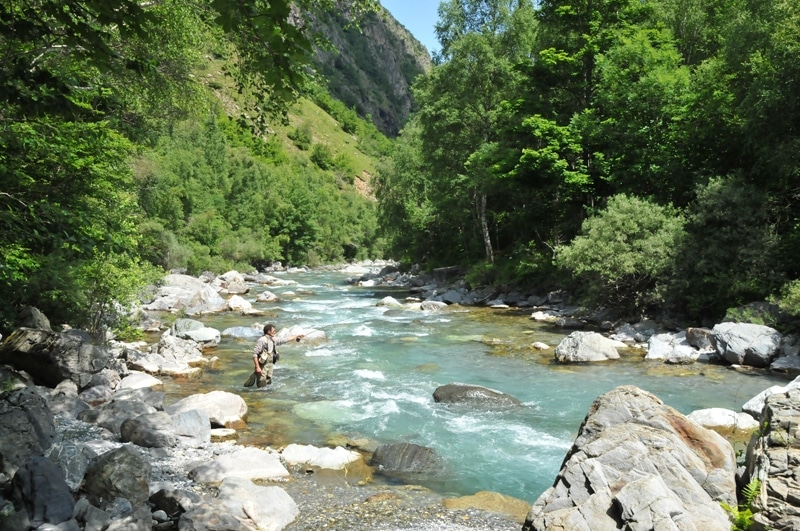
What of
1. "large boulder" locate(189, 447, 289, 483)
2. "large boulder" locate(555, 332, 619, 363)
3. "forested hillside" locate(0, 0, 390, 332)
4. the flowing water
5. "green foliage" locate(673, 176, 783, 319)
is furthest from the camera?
"green foliage" locate(673, 176, 783, 319)

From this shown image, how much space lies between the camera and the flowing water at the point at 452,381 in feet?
28.2

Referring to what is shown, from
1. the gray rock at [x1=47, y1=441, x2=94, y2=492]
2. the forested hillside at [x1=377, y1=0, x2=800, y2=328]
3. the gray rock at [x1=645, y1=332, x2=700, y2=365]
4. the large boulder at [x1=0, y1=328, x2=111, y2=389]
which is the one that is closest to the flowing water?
the gray rock at [x1=645, y1=332, x2=700, y2=365]

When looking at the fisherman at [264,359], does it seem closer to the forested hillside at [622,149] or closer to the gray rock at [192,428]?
the gray rock at [192,428]

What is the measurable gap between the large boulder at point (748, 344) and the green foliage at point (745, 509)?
9.33m

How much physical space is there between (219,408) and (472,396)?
4.82 m

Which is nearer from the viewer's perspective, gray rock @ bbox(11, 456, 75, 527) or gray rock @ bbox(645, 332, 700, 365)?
gray rock @ bbox(11, 456, 75, 527)

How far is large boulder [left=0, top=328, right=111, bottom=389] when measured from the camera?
397 inches

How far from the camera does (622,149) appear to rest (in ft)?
75.8

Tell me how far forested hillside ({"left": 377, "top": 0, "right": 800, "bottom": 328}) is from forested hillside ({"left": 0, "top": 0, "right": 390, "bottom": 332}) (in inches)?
485

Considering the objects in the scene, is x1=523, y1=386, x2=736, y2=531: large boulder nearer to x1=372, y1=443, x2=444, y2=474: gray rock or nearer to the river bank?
the river bank

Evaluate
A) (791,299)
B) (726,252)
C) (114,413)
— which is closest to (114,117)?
(114,413)

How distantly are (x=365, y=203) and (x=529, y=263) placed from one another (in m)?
66.9

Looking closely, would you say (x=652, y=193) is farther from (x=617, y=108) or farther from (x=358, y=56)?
(x=358, y=56)

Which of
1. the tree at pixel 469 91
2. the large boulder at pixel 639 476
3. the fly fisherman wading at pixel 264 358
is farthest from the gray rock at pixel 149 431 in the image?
the tree at pixel 469 91
